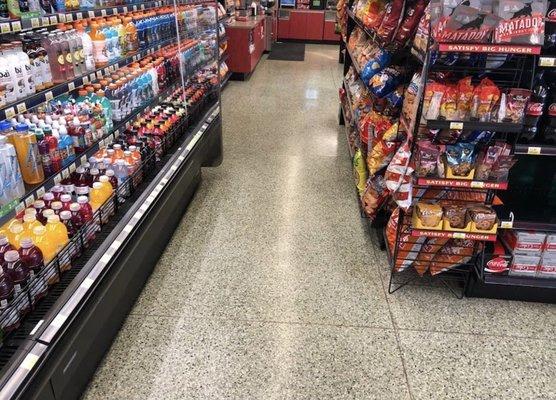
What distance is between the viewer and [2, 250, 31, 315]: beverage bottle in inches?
61.7

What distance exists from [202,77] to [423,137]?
2.75 m

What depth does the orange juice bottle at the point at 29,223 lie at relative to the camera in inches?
71.3

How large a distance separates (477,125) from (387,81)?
1.01 m

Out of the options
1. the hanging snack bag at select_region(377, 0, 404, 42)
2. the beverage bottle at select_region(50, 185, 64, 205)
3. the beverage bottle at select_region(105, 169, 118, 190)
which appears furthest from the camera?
the hanging snack bag at select_region(377, 0, 404, 42)

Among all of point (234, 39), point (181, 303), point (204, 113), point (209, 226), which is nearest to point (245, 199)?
point (209, 226)

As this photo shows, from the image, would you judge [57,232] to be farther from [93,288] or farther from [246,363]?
[246,363]

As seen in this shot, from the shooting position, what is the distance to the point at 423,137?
2285 mm

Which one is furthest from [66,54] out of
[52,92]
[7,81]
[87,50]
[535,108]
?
[535,108]

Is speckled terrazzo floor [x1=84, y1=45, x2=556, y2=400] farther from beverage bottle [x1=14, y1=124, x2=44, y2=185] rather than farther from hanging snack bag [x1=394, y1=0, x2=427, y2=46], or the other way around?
hanging snack bag [x1=394, y1=0, x2=427, y2=46]

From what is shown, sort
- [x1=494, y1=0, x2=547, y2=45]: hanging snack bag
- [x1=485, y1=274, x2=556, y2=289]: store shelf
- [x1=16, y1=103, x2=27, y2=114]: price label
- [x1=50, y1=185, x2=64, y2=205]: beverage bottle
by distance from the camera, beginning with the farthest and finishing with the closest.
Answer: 1. [x1=485, y1=274, x2=556, y2=289]: store shelf
2. [x1=50, y1=185, x2=64, y2=205]: beverage bottle
3. [x1=494, y1=0, x2=547, y2=45]: hanging snack bag
4. [x1=16, y1=103, x2=27, y2=114]: price label

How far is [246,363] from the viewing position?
Answer: 82.0 inches

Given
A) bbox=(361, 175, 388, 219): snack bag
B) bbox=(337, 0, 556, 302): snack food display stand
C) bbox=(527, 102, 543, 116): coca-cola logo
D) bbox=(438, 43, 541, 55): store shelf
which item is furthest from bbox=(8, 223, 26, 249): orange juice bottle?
bbox=(527, 102, 543, 116): coca-cola logo

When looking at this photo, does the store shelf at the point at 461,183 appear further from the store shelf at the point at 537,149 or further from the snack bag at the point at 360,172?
the snack bag at the point at 360,172

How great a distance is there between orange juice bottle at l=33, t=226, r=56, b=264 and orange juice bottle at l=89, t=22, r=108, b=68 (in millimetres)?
1037
